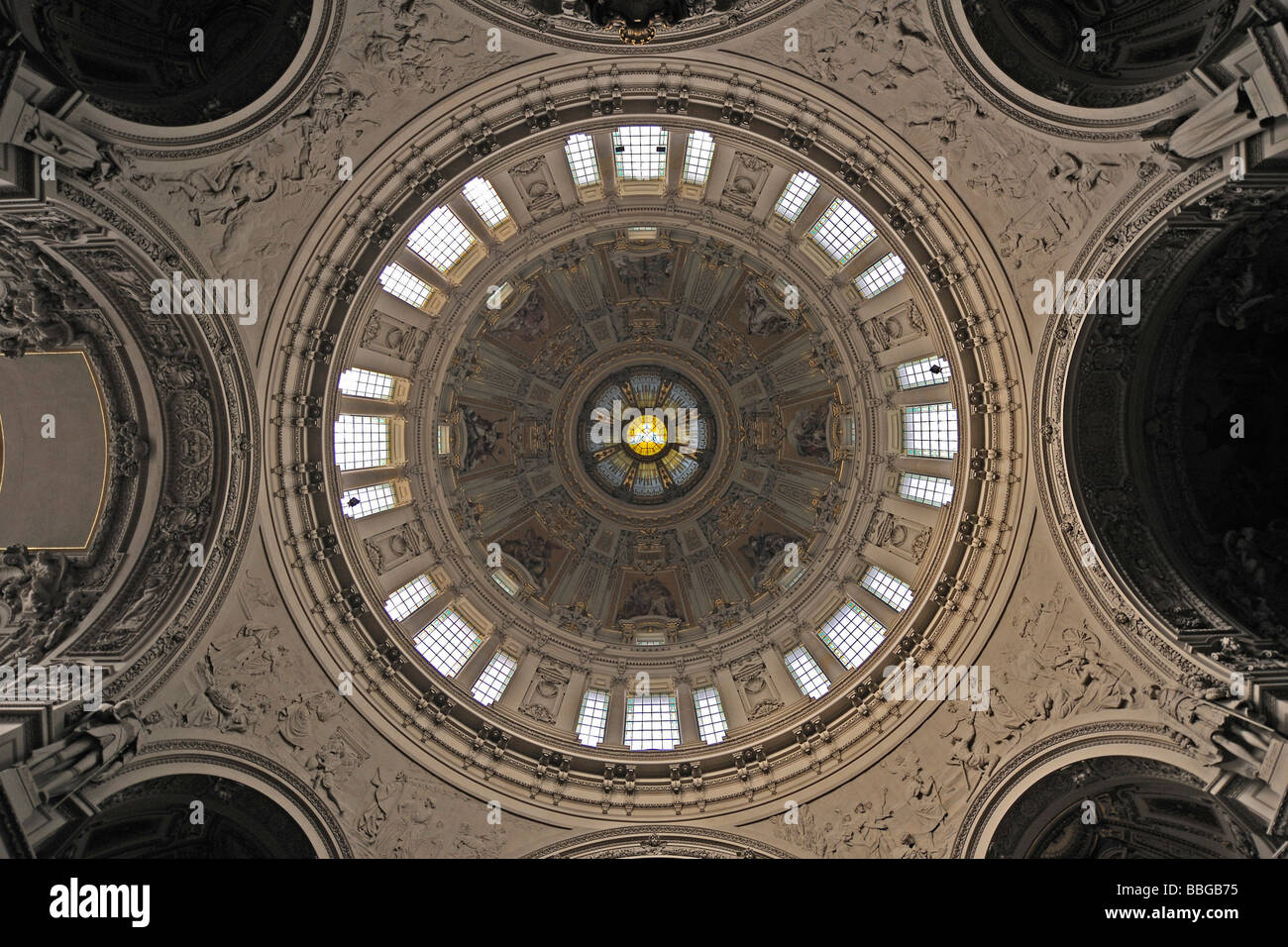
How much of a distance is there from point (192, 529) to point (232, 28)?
1411 centimetres

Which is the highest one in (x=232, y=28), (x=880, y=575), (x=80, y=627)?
(x=232, y=28)

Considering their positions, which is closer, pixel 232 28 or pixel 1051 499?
pixel 232 28

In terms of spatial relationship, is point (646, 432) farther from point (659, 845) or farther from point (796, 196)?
point (659, 845)

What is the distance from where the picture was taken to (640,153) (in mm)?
28609

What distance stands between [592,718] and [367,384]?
1627 cm

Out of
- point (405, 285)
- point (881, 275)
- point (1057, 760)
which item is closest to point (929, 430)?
point (881, 275)

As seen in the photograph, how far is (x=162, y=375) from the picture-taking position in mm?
22703

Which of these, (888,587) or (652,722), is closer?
(888,587)

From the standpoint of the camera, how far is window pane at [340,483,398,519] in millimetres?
27703

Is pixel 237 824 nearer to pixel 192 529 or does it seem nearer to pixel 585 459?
pixel 192 529

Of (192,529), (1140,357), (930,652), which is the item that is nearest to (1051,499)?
(1140,357)

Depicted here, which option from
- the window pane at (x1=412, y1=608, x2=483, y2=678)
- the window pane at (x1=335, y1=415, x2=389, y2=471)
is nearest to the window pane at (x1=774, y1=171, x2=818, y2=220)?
the window pane at (x1=335, y1=415, x2=389, y2=471)

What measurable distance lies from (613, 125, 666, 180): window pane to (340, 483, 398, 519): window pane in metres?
15.6

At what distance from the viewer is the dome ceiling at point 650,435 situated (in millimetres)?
35156
